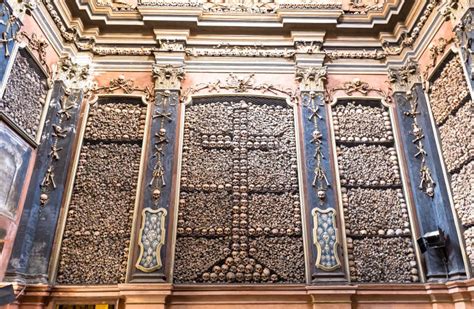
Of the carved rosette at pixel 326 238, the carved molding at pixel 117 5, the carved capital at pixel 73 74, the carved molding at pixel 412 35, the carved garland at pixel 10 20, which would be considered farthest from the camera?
the carved molding at pixel 117 5

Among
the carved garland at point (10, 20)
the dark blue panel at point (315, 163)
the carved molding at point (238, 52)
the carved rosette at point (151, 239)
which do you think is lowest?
the carved rosette at point (151, 239)

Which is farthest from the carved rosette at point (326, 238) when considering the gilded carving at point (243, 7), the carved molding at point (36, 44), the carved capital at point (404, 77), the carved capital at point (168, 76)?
the carved molding at point (36, 44)

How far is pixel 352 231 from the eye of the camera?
4.21 meters

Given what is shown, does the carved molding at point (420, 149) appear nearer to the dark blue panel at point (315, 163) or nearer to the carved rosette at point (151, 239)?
the dark blue panel at point (315, 163)

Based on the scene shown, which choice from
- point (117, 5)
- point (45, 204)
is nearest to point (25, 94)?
point (45, 204)

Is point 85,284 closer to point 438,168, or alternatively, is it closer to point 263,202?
point 263,202

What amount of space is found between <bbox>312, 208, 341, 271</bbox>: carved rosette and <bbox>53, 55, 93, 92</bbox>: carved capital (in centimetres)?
314

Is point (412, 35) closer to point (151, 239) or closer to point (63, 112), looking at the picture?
point (151, 239)

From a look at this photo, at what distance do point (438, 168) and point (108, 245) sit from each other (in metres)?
3.56

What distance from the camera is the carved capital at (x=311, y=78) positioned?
4871 mm

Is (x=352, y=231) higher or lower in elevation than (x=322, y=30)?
lower

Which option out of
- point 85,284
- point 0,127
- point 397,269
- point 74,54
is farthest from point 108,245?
point 397,269

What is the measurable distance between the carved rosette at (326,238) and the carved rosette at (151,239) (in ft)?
5.16

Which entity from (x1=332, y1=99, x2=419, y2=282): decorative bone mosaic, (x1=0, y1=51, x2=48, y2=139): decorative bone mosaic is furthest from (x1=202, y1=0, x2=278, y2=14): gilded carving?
(x1=0, y1=51, x2=48, y2=139): decorative bone mosaic
